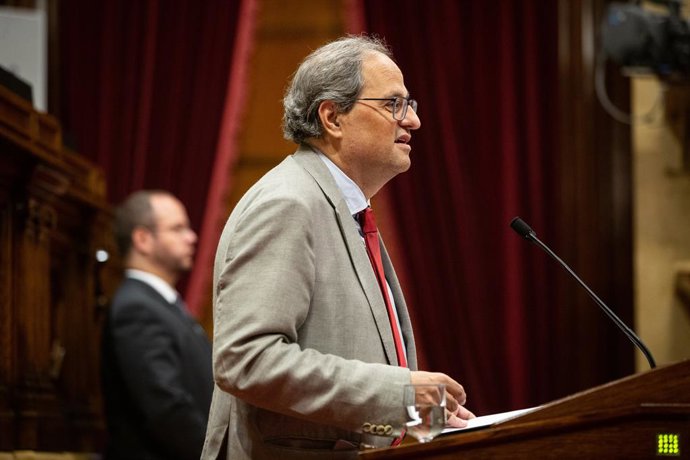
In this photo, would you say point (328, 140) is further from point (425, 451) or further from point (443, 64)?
point (443, 64)

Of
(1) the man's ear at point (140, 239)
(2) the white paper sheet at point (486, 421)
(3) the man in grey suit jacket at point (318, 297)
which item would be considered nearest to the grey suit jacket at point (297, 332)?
(3) the man in grey suit jacket at point (318, 297)

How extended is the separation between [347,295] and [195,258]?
3230 mm

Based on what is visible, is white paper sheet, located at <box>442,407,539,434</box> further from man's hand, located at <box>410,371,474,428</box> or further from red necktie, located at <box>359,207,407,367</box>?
red necktie, located at <box>359,207,407,367</box>

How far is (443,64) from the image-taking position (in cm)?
518

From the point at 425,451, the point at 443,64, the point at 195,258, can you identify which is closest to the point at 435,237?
the point at 443,64

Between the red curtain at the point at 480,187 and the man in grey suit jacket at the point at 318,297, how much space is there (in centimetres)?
280

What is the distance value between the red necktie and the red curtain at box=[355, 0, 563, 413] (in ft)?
9.33

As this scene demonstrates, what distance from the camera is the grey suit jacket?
5.96ft

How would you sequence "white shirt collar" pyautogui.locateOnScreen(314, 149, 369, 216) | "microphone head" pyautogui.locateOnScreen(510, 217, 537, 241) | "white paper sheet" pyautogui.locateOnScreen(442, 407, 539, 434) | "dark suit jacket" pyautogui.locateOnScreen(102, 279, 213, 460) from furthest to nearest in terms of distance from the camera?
"dark suit jacket" pyautogui.locateOnScreen(102, 279, 213, 460) < "microphone head" pyautogui.locateOnScreen(510, 217, 537, 241) < "white shirt collar" pyautogui.locateOnScreen(314, 149, 369, 216) < "white paper sheet" pyautogui.locateOnScreen(442, 407, 539, 434)

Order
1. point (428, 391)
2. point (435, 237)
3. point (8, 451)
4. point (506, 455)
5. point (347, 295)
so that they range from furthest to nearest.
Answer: point (435, 237) → point (8, 451) → point (347, 295) → point (428, 391) → point (506, 455)

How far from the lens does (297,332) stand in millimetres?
1959

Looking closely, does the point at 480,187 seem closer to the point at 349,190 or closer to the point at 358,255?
the point at 349,190

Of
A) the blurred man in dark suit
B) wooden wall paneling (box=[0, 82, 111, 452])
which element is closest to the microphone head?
wooden wall paneling (box=[0, 82, 111, 452])

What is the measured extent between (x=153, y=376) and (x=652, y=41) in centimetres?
233
